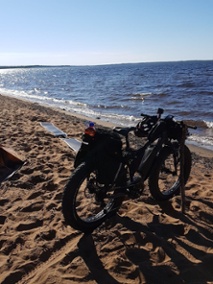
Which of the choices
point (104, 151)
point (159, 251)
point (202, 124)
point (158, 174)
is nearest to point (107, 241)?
point (159, 251)

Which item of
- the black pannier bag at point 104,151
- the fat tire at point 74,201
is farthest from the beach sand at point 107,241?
the black pannier bag at point 104,151

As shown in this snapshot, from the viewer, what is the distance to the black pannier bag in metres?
3.64

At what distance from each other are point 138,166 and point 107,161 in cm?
52

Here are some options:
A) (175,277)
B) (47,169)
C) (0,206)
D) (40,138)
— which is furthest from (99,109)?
(175,277)

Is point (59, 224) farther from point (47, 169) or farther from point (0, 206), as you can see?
point (47, 169)

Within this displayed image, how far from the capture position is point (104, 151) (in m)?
3.67

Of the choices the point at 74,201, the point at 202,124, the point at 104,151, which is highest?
the point at 104,151

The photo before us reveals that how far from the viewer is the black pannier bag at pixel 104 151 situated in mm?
3643

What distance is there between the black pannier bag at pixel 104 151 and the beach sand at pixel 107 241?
2.46 feet

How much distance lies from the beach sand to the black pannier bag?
2.46 feet

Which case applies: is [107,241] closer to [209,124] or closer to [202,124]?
[209,124]

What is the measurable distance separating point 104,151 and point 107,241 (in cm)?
106

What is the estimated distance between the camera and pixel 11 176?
18.2ft

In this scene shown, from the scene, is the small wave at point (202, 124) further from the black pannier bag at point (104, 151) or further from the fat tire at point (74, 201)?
the fat tire at point (74, 201)
